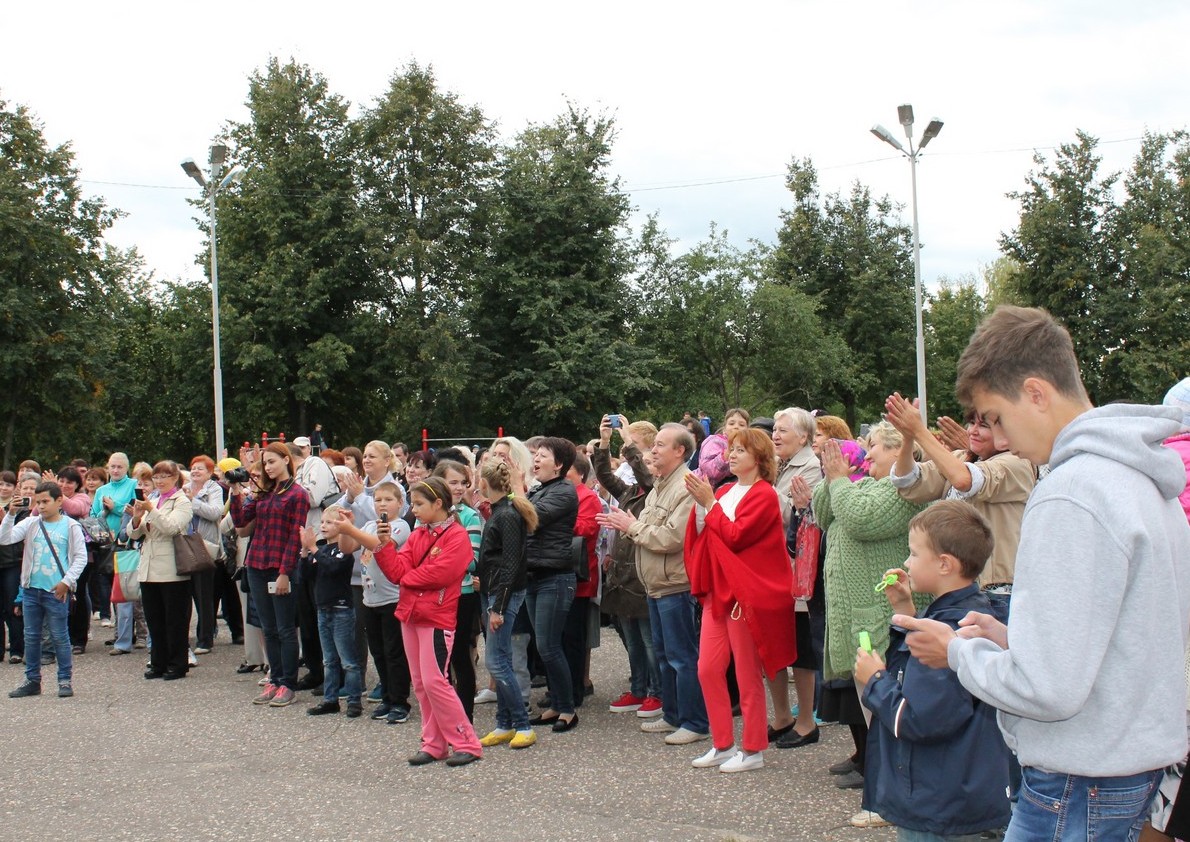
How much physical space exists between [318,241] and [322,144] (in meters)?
3.74

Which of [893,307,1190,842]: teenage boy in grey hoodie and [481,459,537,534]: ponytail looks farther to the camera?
[481,459,537,534]: ponytail

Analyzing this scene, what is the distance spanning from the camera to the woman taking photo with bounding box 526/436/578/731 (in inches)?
293

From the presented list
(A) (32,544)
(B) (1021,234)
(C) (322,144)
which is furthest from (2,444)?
(B) (1021,234)

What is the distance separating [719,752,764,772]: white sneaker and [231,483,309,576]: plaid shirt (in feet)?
14.0

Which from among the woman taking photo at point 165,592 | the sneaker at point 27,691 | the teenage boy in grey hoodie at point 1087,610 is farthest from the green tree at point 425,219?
the teenage boy in grey hoodie at point 1087,610

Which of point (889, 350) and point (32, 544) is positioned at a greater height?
point (889, 350)

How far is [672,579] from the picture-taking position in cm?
704

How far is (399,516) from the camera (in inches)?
334

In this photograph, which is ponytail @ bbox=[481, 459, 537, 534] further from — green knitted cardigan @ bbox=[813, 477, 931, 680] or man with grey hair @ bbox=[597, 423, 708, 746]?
green knitted cardigan @ bbox=[813, 477, 931, 680]

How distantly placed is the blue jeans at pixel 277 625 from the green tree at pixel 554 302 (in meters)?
26.3

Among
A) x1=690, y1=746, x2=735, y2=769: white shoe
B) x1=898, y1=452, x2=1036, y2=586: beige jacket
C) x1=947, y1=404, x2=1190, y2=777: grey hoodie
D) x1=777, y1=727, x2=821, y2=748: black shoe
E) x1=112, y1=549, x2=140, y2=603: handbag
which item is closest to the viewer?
x1=947, y1=404, x2=1190, y2=777: grey hoodie

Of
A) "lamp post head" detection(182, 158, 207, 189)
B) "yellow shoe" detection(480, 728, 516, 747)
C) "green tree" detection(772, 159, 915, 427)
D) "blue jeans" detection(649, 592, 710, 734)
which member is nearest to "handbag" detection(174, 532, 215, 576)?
"yellow shoe" detection(480, 728, 516, 747)

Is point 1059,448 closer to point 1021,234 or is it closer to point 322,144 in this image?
point 322,144

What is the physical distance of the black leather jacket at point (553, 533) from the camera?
7418 mm
